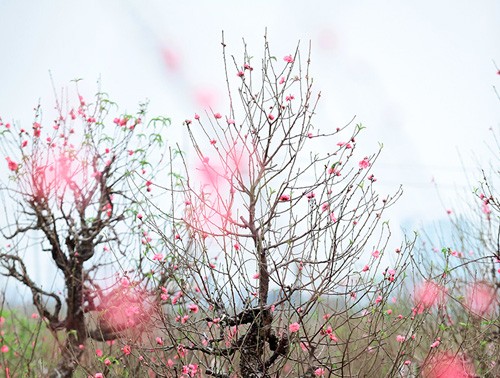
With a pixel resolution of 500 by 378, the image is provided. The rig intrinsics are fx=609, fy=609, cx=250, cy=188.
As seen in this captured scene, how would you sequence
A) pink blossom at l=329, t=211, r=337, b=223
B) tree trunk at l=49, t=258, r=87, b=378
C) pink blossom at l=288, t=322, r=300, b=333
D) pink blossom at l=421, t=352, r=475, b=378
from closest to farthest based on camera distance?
pink blossom at l=288, t=322, r=300, b=333 → pink blossom at l=329, t=211, r=337, b=223 → pink blossom at l=421, t=352, r=475, b=378 → tree trunk at l=49, t=258, r=87, b=378

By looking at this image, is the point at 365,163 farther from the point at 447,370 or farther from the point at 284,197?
the point at 447,370

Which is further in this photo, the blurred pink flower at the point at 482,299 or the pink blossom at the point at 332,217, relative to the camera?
the blurred pink flower at the point at 482,299

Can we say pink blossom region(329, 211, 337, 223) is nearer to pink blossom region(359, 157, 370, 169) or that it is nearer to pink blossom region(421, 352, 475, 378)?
pink blossom region(359, 157, 370, 169)

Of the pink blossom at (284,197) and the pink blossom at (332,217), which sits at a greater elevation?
the pink blossom at (284,197)

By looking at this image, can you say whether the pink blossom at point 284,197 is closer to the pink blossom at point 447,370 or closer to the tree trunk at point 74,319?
the pink blossom at point 447,370

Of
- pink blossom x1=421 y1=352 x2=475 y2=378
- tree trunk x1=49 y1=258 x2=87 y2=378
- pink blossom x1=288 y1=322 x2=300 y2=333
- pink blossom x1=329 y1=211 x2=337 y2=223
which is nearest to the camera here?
pink blossom x1=288 y1=322 x2=300 y2=333

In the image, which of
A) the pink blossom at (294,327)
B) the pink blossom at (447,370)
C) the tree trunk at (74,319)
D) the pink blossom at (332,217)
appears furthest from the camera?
the tree trunk at (74,319)

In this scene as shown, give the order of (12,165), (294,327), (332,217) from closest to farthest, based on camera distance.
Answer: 1. (294,327)
2. (332,217)
3. (12,165)

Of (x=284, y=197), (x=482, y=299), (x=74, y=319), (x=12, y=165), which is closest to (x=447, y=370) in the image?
(x=482, y=299)

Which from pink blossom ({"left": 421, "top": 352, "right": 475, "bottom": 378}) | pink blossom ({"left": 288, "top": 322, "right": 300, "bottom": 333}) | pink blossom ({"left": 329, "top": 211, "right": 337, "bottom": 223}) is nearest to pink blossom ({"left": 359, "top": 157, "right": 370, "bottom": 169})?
pink blossom ({"left": 329, "top": 211, "right": 337, "bottom": 223})

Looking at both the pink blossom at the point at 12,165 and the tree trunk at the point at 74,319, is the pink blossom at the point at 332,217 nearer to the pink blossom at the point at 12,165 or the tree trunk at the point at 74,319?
the tree trunk at the point at 74,319

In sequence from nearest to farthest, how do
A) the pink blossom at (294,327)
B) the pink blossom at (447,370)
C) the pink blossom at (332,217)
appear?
the pink blossom at (294,327), the pink blossom at (332,217), the pink blossom at (447,370)

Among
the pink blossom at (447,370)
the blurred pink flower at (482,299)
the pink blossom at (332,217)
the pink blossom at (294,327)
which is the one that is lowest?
the pink blossom at (447,370)

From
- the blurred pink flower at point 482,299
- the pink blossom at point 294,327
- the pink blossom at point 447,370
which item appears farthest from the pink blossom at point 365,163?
the blurred pink flower at point 482,299
